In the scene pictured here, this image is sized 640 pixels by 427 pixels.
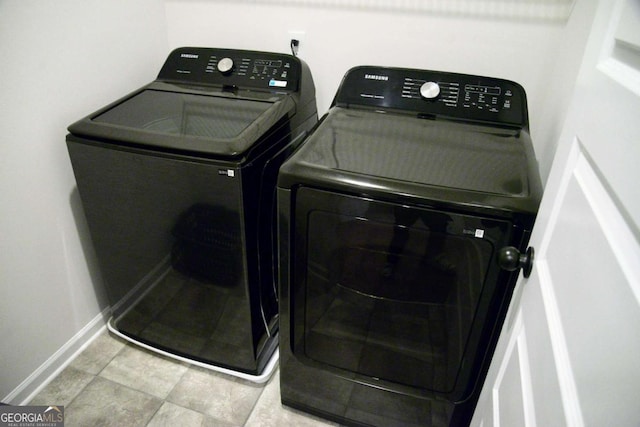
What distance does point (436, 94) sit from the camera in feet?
4.31

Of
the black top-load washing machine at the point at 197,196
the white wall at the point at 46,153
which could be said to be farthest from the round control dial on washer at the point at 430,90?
the white wall at the point at 46,153

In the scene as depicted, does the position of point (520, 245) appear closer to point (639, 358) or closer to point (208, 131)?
point (639, 358)

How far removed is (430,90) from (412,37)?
0.30 meters

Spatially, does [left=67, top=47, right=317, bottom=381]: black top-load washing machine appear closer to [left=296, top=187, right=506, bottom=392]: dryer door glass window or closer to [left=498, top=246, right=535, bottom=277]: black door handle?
[left=296, top=187, right=506, bottom=392]: dryer door glass window

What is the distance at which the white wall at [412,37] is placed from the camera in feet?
4.38

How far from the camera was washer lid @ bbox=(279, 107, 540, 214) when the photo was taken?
3.02 ft

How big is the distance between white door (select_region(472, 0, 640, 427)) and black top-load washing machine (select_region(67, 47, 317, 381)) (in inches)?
30.4

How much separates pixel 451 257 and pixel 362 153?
1.16 ft

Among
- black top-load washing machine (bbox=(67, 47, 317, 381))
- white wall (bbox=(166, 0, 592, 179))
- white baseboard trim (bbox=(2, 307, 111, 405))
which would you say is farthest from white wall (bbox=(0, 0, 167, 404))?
white wall (bbox=(166, 0, 592, 179))

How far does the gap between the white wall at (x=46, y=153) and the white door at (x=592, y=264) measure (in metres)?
1.43

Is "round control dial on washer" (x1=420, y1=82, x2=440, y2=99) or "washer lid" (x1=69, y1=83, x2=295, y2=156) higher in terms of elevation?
"round control dial on washer" (x1=420, y1=82, x2=440, y2=99)

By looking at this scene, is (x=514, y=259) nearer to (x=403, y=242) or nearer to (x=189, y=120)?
(x=403, y=242)

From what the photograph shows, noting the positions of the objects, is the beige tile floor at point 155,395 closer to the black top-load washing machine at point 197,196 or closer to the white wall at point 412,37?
the black top-load washing machine at point 197,196

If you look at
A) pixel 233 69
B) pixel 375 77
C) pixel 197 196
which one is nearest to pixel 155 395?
pixel 197 196
